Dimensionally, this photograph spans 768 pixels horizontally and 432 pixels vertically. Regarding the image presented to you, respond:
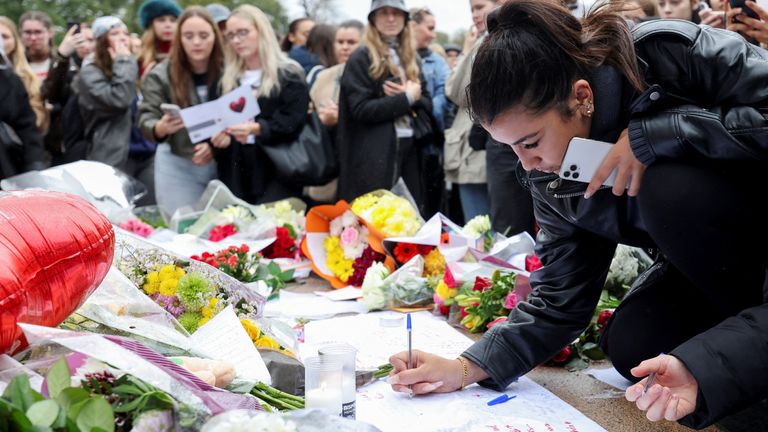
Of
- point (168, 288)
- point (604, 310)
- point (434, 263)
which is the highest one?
point (168, 288)

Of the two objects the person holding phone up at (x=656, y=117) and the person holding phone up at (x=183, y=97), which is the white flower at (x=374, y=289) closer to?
the person holding phone up at (x=656, y=117)

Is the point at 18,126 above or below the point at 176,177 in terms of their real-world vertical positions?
above

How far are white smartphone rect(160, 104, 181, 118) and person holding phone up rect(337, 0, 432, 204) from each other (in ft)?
3.42

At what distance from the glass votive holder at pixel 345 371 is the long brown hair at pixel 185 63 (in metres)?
3.82

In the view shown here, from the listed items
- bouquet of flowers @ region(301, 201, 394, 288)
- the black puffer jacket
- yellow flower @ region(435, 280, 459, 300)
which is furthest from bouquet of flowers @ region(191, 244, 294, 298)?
the black puffer jacket

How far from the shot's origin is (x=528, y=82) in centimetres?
178

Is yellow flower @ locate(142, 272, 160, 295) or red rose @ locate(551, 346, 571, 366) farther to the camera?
red rose @ locate(551, 346, 571, 366)

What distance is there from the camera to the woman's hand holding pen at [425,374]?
2088 millimetres

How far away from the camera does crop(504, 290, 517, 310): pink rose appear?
278 centimetres

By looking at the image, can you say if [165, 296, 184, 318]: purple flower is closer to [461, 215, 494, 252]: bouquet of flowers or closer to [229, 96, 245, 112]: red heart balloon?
[461, 215, 494, 252]: bouquet of flowers

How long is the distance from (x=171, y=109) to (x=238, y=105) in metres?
0.45

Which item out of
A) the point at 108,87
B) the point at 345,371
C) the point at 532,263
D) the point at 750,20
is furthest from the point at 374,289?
the point at 108,87

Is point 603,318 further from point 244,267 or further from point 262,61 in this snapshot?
point 262,61

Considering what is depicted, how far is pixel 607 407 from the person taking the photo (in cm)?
220
